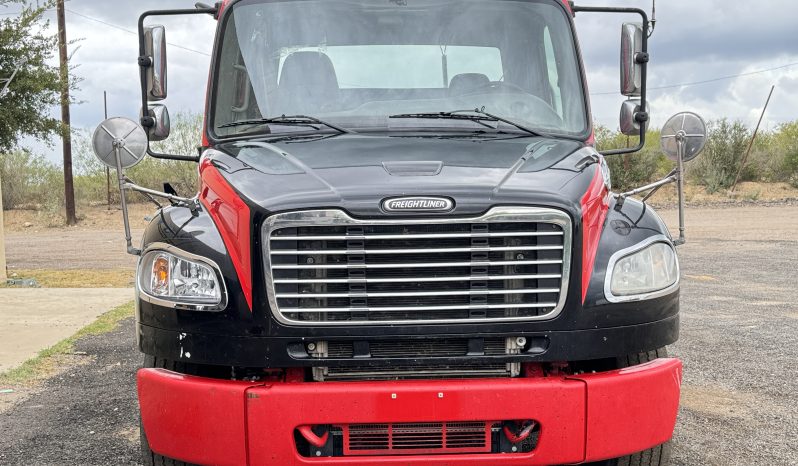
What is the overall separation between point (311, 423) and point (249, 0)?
2.68 metres

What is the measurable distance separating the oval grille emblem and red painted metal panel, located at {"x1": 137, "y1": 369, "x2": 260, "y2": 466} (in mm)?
883

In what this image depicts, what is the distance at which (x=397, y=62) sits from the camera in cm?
506

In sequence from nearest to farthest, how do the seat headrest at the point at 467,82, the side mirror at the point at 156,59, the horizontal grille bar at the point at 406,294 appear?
the horizontal grille bar at the point at 406,294 < the seat headrest at the point at 467,82 < the side mirror at the point at 156,59

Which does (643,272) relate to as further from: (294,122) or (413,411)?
(294,122)

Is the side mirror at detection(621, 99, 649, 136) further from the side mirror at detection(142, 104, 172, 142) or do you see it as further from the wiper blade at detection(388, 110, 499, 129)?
the side mirror at detection(142, 104, 172, 142)

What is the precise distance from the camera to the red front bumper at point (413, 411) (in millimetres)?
3576

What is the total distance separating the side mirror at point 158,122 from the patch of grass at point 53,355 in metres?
3.02

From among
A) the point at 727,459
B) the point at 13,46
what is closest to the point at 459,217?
the point at 727,459

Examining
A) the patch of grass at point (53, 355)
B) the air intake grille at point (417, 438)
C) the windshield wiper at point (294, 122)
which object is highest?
the windshield wiper at point (294, 122)

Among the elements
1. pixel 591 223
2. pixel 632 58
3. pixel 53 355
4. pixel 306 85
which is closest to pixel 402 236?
pixel 591 223

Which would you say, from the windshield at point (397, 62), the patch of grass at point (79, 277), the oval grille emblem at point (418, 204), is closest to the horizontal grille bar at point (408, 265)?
the oval grille emblem at point (418, 204)

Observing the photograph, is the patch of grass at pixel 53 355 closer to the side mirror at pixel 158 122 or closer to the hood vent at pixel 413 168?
the side mirror at pixel 158 122

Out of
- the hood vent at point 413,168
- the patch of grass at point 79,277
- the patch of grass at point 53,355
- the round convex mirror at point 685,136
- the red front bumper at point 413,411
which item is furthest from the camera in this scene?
the patch of grass at point 79,277

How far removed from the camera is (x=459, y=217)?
366 centimetres
